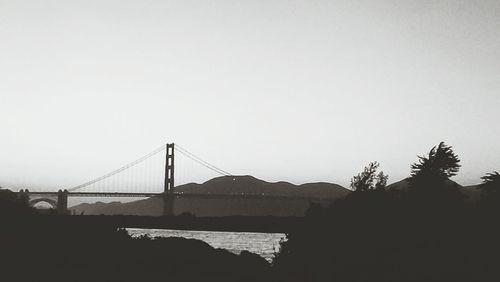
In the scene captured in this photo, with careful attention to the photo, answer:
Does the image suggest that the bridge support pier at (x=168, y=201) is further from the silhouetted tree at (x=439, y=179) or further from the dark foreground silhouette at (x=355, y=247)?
the silhouetted tree at (x=439, y=179)

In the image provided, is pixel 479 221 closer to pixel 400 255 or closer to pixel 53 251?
pixel 400 255

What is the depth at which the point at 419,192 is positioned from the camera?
339 inches

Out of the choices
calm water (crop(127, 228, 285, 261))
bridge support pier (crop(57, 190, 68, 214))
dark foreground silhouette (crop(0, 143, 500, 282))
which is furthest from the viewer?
bridge support pier (crop(57, 190, 68, 214))

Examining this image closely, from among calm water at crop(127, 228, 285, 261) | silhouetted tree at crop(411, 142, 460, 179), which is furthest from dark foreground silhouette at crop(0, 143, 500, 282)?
calm water at crop(127, 228, 285, 261)

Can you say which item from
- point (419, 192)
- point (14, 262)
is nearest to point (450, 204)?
point (419, 192)

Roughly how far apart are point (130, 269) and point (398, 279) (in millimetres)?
10919

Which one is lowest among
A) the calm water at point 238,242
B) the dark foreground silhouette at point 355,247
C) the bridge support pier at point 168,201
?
the calm water at point 238,242

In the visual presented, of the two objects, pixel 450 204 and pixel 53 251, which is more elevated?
pixel 450 204

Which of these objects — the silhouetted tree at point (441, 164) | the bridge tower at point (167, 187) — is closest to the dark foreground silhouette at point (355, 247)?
the silhouetted tree at point (441, 164)

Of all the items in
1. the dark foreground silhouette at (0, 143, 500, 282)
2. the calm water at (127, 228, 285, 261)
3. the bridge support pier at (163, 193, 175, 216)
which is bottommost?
the calm water at (127, 228, 285, 261)

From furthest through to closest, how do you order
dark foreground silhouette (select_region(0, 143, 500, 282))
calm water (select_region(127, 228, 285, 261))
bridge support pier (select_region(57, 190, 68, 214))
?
1. bridge support pier (select_region(57, 190, 68, 214))
2. calm water (select_region(127, 228, 285, 261))
3. dark foreground silhouette (select_region(0, 143, 500, 282))

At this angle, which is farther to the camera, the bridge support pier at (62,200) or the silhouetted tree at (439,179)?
the bridge support pier at (62,200)

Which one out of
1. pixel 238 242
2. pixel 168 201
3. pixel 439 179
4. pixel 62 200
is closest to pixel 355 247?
pixel 439 179

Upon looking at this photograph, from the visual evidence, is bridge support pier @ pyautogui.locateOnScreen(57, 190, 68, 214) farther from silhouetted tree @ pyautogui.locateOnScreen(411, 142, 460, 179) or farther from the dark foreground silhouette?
silhouetted tree @ pyautogui.locateOnScreen(411, 142, 460, 179)
